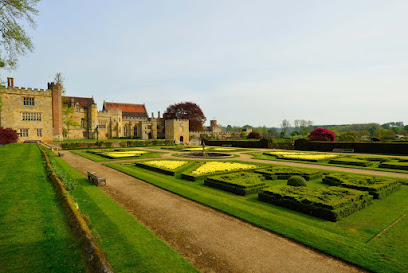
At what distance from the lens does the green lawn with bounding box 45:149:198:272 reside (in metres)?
4.85

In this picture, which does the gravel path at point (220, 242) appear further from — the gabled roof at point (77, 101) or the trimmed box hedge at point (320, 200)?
the gabled roof at point (77, 101)

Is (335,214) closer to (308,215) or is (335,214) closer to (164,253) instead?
(308,215)

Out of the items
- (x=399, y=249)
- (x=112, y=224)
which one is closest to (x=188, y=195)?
(x=112, y=224)

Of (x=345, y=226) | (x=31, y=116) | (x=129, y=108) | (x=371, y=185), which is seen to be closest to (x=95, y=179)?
(x=345, y=226)

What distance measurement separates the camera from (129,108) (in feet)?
240

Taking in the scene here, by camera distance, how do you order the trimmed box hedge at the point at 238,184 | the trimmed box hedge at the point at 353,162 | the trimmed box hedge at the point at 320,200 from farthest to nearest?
the trimmed box hedge at the point at 353,162 < the trimmed box hedge at the point at 238,184 < the trimmed box hedge at the point at 320,200

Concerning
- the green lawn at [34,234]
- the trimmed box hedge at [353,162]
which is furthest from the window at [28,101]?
the trimmed box hedge at [353,162]

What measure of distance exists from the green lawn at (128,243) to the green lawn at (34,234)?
2.74 feet

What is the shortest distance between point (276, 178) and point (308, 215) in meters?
6.02

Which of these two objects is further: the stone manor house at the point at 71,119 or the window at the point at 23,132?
the window at the point at 23,132

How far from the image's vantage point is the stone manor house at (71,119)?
38438 mm

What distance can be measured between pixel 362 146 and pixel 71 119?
192 ft

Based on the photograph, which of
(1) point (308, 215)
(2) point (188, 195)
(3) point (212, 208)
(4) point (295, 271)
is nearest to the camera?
(4) point (295, 271)

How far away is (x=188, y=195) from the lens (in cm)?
1052
